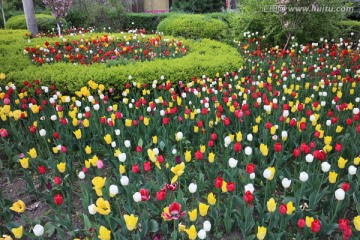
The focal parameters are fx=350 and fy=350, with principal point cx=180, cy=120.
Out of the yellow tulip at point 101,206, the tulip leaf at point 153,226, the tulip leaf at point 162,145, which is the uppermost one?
the yellow tulip at point 101,206

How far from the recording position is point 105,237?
6.48ft

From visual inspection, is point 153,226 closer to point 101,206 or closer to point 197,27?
point 101,206

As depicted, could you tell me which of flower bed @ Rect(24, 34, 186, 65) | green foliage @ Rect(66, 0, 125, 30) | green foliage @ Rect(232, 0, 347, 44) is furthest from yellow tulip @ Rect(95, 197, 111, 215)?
green foliage @ Rect(66, 0, 125, 30)

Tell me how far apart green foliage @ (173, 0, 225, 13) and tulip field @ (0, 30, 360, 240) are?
16347 millimetres

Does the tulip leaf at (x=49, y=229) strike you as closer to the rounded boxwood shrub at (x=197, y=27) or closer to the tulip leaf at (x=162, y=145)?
the tulip leaf at (x=162, y=145)

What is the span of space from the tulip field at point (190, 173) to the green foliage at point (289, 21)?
3549 millimetres

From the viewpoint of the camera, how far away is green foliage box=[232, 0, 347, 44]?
8.13m

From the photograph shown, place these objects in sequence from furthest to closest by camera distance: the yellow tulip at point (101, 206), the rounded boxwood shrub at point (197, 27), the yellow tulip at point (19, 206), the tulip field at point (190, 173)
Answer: the rounded boxwood shrub at point (197, 27), the tulip field at point (190, 173), the yellow tulip at point (19, 206), the yellow tulip at point (101, 206)

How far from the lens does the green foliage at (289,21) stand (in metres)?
8.13

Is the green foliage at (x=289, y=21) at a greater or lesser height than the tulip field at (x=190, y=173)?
greater

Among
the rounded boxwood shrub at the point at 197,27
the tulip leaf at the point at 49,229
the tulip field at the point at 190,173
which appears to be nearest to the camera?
the tulip field at the point at 190,173

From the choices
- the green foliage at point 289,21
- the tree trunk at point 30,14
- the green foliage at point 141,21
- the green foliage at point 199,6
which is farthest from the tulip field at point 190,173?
the green foliage at point 199,6

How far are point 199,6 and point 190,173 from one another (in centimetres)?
1864

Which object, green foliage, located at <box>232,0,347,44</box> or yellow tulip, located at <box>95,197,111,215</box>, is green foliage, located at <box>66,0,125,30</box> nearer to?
green foliage, located at <box>232,0,347,44</box>
